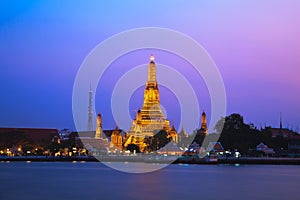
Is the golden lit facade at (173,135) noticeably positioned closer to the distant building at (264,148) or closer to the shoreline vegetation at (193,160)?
the shoreline vegetation at (193,160)

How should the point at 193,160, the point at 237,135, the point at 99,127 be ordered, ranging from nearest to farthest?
the point at 237,135, the point at 193,160, the point at 99,127

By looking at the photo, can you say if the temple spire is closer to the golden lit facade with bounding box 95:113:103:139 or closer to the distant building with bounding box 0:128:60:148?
the golden lit facade with bounding box 95:113:103:139

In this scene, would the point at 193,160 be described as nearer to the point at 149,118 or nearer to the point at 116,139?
the point at 149,118

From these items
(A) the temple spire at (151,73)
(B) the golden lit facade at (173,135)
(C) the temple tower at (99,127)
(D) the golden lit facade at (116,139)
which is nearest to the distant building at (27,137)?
(C) the temple tower at (99,127)

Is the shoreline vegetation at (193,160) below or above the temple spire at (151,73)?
below

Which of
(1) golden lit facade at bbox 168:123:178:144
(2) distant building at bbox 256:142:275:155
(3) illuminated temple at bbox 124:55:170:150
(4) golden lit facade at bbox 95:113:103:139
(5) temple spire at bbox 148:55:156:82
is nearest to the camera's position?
(2) distant building at bbox 256:142:275:155

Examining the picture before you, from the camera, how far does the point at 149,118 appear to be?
395ft

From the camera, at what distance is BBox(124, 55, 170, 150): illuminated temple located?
117125mm

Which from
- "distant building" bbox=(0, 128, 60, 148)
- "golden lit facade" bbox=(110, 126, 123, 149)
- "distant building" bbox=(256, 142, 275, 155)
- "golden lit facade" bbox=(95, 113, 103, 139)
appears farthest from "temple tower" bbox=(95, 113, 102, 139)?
"distant building" bbox=(256, 142, 275, 155)

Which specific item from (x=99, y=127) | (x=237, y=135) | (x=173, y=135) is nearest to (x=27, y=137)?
(x=99, y=127)

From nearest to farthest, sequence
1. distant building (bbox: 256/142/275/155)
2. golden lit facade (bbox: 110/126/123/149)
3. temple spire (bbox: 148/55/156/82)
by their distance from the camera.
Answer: distant building (bbox: 256/142/275/155), temple spire (bbox: 148/55/156/82), golden lit facade (bbox: 110/126/123/149)

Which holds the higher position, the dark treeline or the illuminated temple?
the illuminated temple

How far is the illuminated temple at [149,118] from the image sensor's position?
384 ft

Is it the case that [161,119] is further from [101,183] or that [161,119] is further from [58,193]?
[58,193]
